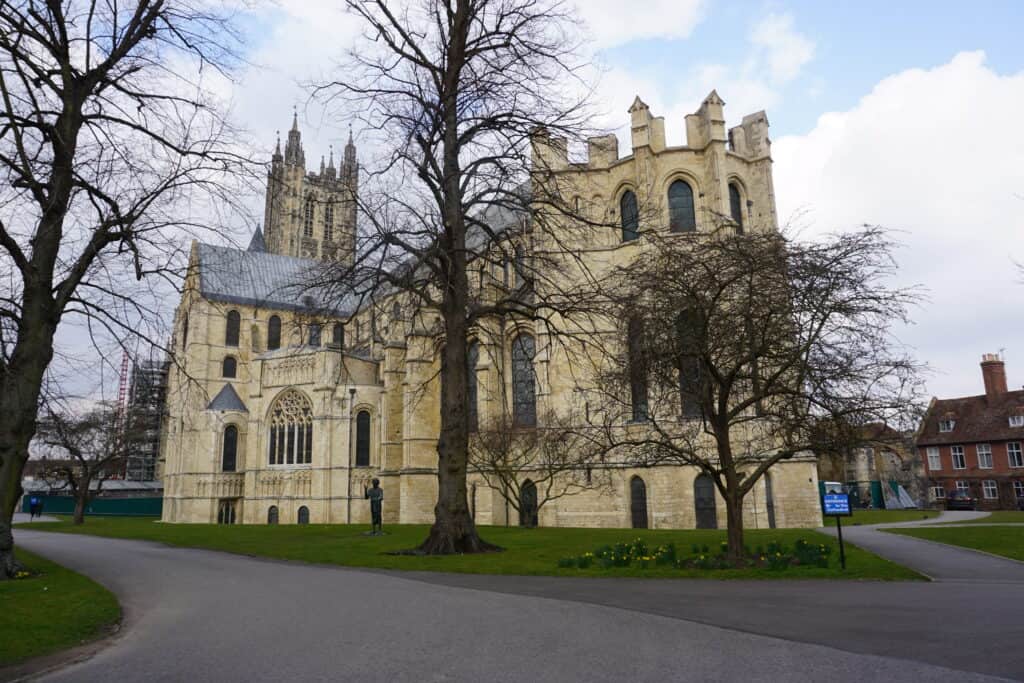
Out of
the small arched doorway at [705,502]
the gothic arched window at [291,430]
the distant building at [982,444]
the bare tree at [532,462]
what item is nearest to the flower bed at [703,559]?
the bare tree at [532,462]

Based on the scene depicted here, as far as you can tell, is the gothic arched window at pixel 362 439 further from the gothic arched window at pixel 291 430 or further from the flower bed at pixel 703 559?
the flower bed at pixel 703 559

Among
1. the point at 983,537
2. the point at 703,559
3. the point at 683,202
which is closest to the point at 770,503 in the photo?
the point at 983,537

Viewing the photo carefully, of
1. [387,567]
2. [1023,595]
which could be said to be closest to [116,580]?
[387,567]

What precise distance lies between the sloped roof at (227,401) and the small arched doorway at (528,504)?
25146 mm

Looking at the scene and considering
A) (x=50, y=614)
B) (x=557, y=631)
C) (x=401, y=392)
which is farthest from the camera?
(x=401, y=392)

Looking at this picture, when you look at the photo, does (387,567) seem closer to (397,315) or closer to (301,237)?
(397,315)

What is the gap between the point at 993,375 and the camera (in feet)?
164

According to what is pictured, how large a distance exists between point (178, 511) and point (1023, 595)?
47220mm

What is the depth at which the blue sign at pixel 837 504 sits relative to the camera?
11.7 metres

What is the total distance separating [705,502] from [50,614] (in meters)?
23.9

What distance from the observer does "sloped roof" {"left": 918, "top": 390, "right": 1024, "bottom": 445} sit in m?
46.7

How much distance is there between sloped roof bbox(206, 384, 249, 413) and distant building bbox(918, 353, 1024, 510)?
4769cm

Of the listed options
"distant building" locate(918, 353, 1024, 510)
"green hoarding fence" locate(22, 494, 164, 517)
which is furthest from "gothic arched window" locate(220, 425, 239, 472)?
"distant building" locate(918, 353, 1024, 510)

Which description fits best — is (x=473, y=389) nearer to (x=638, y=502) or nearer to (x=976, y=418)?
(x=638, y=502)
